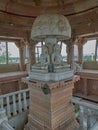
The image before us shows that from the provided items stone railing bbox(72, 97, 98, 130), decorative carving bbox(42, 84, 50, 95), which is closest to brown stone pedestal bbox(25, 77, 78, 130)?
decorative carving bbox(42, 84, 50, 95)

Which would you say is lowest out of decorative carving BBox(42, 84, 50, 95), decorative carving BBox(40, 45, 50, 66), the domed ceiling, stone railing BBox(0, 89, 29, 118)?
stone railing BBox(0, 89, 29, 118)

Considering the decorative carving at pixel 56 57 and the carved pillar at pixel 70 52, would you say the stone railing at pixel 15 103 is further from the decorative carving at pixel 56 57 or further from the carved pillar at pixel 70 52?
the carved pillar at pixel 70 52

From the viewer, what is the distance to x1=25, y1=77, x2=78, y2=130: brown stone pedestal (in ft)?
6.83

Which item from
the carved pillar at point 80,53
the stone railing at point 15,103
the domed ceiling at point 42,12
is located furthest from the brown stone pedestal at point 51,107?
the carved pillar at point 80,53

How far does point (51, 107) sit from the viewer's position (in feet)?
6.86

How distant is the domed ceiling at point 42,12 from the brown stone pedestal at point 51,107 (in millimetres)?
3173

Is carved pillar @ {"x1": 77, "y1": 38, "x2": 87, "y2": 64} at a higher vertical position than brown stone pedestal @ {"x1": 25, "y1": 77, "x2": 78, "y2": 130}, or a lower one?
higher

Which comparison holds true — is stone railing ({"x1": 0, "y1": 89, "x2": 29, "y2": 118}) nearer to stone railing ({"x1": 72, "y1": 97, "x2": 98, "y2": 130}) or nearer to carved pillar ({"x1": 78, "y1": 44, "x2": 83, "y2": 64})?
stone railing ({"x1": 72, "y1": 97, "x2": 98, "y2": 130})

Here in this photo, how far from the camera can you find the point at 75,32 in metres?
5.63

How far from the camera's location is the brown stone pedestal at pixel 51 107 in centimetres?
208

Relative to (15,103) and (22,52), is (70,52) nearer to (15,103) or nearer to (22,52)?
(22,52)

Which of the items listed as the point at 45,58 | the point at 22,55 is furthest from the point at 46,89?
the point at 22,55

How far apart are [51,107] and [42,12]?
13.3 ft

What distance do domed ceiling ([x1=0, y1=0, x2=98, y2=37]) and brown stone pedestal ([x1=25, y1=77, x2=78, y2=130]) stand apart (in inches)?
125
